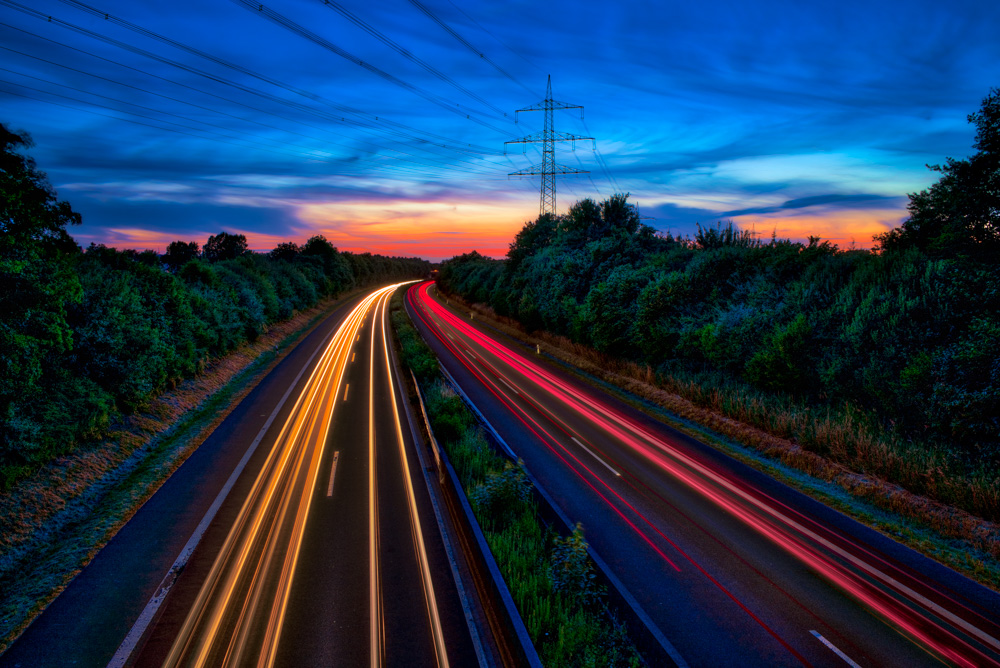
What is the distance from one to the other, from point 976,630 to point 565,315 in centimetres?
2546

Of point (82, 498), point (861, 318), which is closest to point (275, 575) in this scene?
point (82, 498)

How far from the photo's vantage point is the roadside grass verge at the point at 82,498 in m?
7.16

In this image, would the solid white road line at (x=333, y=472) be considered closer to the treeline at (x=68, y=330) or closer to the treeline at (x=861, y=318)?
the treeline at (x=68, y=330)

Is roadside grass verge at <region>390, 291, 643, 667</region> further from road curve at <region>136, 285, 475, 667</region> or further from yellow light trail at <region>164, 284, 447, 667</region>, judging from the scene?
yellow light trail at <region>164, 284, 447, 667</region>

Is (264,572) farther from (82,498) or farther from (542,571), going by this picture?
(82,498)

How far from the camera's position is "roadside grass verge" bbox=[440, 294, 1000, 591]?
859cm

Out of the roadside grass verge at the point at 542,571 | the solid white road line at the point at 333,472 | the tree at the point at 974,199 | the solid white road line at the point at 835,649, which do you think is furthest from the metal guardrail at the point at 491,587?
the tree at the point at 974,199

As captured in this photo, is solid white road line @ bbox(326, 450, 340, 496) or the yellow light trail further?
solid white road line @ bbox(326, 450, 340, 496)

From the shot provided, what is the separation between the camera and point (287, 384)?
821 inches

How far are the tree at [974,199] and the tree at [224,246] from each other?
84.7 m

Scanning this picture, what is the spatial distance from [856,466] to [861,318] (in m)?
4.88

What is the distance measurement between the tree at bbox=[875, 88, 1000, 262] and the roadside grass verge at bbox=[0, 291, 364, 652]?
2171cm

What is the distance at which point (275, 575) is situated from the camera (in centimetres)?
751

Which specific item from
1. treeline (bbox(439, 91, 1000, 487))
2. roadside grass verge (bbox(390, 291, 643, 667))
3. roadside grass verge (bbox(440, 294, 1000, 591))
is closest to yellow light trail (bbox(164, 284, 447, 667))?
roadside grass verge (bbox(390, 291, 643, 667))
